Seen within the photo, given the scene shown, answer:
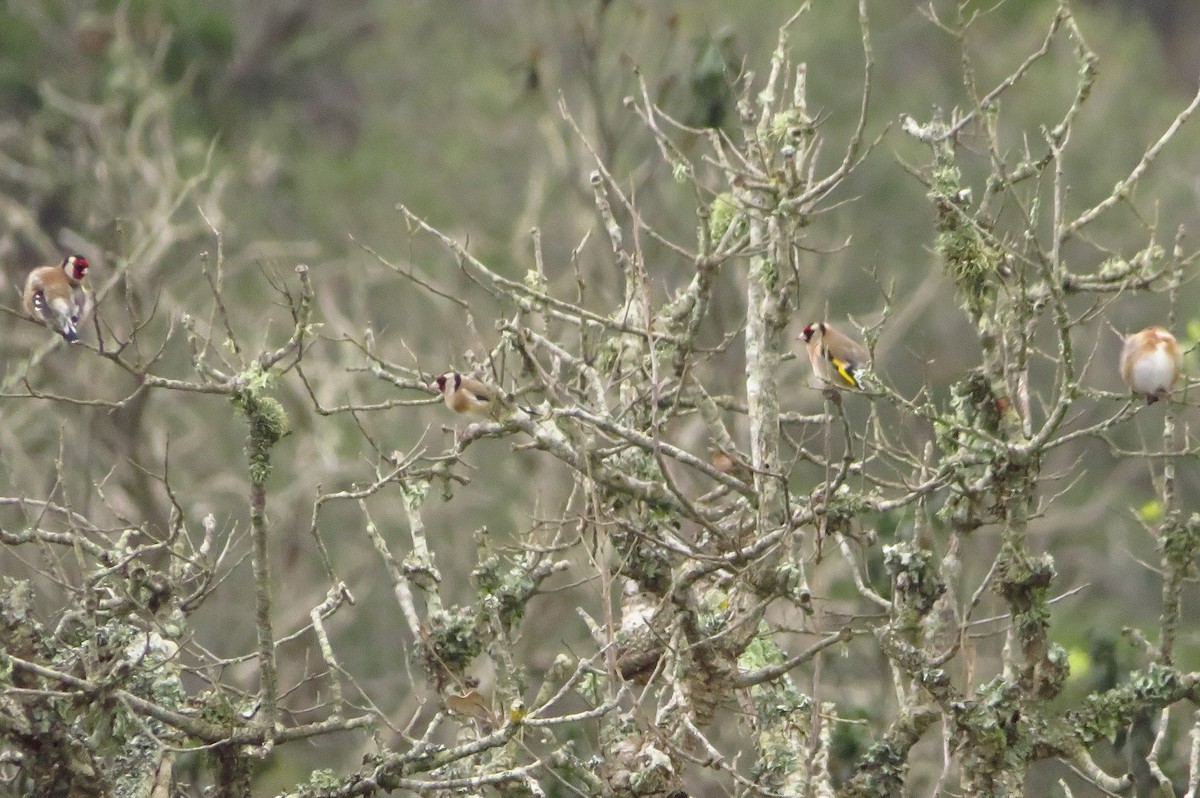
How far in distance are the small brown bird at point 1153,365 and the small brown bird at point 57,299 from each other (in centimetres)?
385

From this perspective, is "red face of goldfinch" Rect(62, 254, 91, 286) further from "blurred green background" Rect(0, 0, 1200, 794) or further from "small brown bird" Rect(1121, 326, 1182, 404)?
"small brown bird" Rect(1121, 326, 1182, 404)

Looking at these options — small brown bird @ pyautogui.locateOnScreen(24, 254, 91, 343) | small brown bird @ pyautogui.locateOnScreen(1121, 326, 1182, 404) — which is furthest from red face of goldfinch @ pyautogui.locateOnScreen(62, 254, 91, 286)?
small brown bird @ pyautogui.locateOnScreen(1121, 326, 1182, 404)

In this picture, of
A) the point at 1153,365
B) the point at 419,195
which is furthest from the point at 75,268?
the point at 419,195

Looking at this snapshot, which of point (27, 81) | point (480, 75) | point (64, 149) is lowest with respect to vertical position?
point (64, 149)

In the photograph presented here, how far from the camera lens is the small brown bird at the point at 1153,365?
18.6 feet

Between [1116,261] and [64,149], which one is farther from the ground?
[64,149]

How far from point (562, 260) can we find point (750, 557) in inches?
559

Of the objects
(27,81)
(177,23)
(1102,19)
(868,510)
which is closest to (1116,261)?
(868,510)

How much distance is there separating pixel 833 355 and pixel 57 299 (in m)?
3.11

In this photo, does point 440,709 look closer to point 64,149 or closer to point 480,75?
point 64,149

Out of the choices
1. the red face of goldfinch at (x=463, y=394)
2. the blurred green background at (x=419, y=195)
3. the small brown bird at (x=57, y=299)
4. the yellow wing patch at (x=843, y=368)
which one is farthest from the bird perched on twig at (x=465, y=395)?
the blurred green background at (x=419, y=195)

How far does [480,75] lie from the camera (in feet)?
79.5

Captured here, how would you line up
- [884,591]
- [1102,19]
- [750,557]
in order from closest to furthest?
[750,557] < [884,591] < [1102,19]

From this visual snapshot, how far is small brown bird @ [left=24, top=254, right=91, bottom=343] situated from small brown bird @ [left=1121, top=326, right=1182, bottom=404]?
385 centimetres
